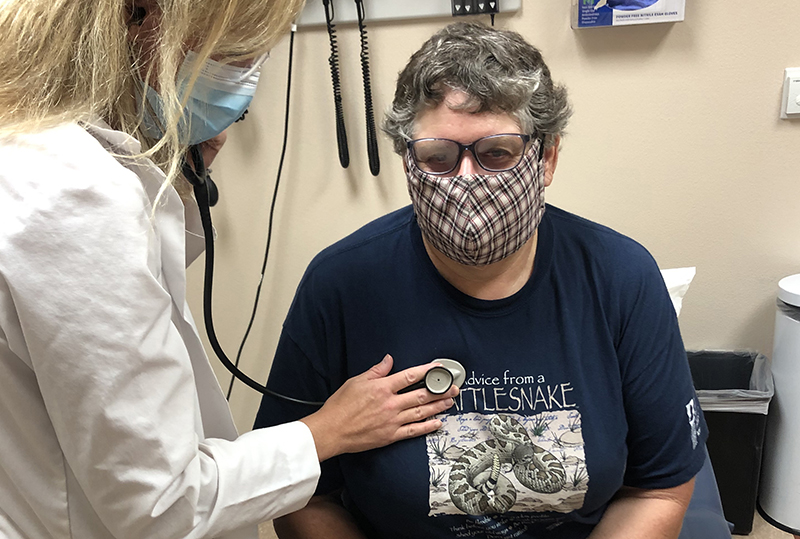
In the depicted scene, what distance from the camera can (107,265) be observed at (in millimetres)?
643

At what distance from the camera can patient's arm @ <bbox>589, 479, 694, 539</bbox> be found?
3.59 feet

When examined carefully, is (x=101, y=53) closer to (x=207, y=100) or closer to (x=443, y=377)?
(x=207, y=100)

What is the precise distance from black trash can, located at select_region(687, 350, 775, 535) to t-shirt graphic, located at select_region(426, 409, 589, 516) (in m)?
0.89

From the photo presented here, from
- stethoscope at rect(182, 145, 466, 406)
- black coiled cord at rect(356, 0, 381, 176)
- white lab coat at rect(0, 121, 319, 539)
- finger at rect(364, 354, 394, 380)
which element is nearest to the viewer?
white lab coat at rect(0, 121, 319, 539)

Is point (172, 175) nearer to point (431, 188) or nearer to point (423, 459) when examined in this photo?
point (431, 188)

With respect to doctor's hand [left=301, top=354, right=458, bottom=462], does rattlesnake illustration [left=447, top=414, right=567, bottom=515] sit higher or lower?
lower

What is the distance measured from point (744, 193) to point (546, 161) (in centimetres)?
98

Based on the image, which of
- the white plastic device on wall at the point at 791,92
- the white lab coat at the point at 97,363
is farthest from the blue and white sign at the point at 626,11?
Result: the white lab coat at the point at 97,363

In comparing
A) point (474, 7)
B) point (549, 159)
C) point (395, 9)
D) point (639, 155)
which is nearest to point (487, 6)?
point (474, 7)

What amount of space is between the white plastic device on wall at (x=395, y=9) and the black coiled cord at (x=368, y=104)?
0.09 ft

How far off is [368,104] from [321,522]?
110 centimetres

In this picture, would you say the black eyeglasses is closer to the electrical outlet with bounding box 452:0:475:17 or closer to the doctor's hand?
the doctor's hand

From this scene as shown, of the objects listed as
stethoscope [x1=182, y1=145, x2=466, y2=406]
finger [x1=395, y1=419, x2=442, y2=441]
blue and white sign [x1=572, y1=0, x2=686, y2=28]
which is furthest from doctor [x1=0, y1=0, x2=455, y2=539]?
blue and white sign [x1=572, y1=0, x2=686, y2=28]

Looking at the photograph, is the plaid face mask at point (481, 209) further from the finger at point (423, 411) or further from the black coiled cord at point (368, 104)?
the black coiled cord at point (368, 104)
